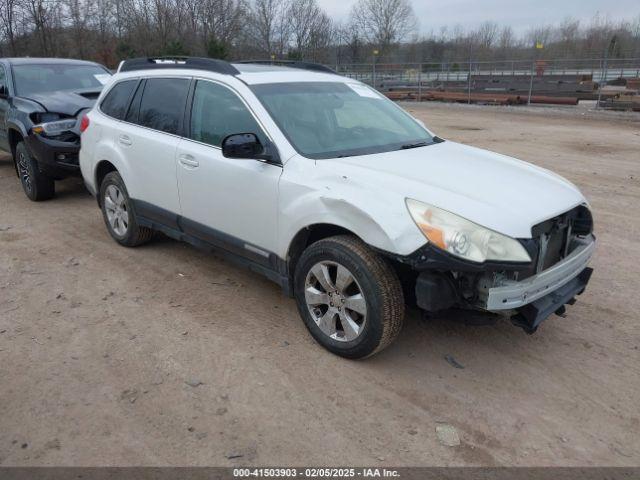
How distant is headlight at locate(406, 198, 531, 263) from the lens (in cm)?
278

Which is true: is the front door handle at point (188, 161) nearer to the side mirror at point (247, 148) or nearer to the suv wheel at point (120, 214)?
the side mirror at point (247, 148)

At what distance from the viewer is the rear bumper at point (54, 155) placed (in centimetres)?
666

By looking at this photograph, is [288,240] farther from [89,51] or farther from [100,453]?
[89,51]

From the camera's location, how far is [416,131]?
4.46 metres

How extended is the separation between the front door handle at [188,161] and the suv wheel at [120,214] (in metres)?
1.11

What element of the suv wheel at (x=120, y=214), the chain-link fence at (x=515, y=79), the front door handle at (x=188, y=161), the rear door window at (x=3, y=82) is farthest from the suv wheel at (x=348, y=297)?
the chain-link fence at (x=515, y=79)

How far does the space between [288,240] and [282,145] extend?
0.65 metres

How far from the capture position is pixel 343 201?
124 inches

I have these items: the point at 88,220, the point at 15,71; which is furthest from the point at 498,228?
the point at 15,71

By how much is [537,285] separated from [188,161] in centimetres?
273

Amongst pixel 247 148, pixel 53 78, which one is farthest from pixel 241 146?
pixel 53 78

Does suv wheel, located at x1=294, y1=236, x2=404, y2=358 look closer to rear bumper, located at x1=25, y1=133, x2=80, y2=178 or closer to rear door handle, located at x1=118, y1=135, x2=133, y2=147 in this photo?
rear door handle, located at x1=118, y1=135, x2=133, y2=147

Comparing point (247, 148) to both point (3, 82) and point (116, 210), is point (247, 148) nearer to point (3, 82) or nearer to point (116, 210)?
point (116, 210)

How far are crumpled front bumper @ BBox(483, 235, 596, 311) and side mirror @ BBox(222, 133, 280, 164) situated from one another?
165 centimetres
